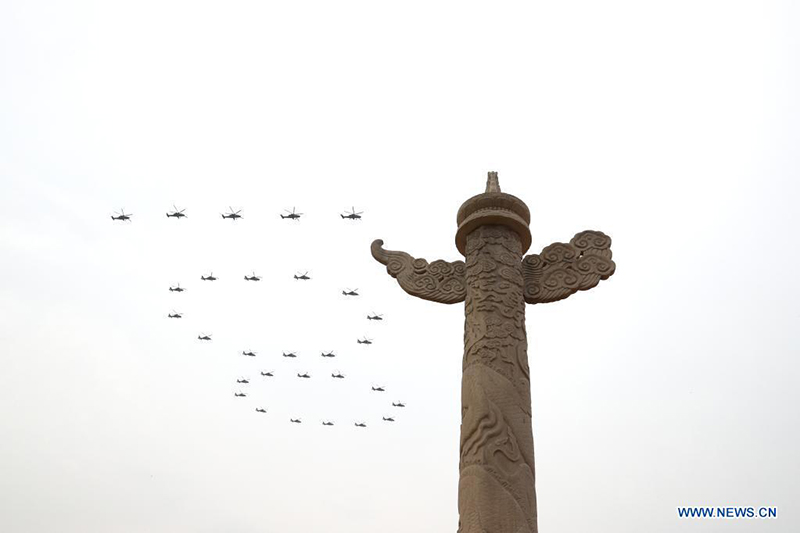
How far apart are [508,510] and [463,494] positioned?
0.36 m

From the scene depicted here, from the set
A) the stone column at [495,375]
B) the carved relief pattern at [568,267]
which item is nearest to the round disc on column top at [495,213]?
the stone column at [495,375]

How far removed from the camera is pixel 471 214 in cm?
568

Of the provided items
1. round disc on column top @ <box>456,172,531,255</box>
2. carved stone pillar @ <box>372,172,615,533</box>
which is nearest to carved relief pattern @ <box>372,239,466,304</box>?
carved stone pillar @ <box>372,172,615,533</box>

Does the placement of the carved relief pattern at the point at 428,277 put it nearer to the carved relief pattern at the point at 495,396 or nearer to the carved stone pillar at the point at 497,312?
the carved stone pillar at the point at 497,312

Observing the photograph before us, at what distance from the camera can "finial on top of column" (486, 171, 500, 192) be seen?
5848 millimetres

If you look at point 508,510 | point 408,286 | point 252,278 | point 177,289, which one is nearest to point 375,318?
point 252,278

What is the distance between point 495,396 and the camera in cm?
487

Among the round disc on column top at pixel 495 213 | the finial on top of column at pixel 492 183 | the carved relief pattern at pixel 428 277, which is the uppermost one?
the finial on top of column at pixel 492 183

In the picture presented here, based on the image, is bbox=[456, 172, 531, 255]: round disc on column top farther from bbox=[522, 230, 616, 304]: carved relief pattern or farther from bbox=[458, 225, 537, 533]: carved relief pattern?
bbox=[522, 230, 616, 304]: carved relief pattern

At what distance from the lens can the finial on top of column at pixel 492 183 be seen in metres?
5.85

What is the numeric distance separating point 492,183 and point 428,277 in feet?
3.44

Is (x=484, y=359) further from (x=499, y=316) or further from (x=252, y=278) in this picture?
(x=252, y=278)

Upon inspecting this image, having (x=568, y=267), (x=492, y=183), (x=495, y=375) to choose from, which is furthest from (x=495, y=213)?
(x=495, y=375)

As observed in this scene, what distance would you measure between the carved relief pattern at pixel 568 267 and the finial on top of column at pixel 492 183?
2.34 ft
